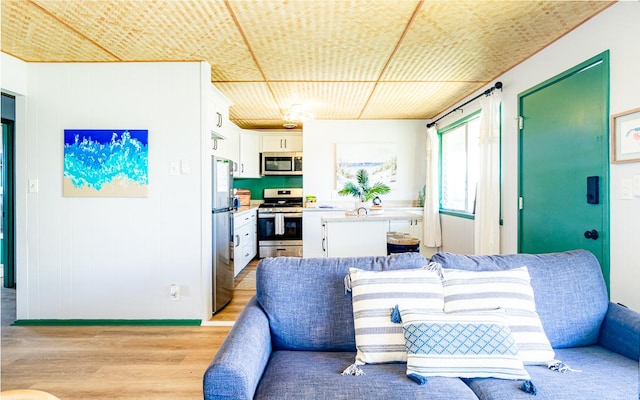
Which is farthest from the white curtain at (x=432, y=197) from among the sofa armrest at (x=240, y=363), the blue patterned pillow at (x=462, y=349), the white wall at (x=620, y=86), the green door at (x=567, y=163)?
the sofa armrest at (x=240, y=363)

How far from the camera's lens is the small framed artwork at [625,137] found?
71.7 inches

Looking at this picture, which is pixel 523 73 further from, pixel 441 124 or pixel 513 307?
pixel 513 307

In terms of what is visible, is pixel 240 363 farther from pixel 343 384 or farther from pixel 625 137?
pixel 625 137

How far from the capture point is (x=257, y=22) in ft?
7.25

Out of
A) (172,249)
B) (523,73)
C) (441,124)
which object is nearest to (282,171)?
(441,124)

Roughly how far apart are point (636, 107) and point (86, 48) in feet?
12.5

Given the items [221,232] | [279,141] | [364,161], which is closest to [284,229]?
[279,141]

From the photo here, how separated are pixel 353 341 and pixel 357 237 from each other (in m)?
1.80

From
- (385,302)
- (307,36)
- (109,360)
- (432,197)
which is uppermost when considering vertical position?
(307,36)

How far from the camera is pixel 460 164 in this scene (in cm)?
439

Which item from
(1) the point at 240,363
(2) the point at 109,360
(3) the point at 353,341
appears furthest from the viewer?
(2) the point at 109,360

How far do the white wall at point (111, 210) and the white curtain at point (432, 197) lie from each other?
10.8 feet

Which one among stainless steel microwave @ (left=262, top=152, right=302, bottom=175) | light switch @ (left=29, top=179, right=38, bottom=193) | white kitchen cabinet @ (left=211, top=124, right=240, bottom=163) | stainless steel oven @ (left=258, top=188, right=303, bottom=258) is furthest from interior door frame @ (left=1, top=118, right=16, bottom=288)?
stainless steel microwave @ (left=262, top=152, right=302, bottom=175)

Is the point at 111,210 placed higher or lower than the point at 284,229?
higher
